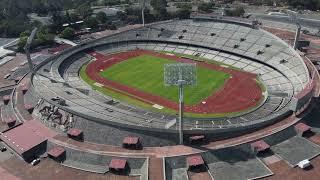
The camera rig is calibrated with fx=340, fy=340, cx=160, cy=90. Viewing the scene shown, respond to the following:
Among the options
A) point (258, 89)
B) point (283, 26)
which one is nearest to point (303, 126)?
point (258, 89)

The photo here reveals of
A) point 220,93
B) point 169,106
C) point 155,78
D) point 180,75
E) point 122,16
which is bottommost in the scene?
point 169,106

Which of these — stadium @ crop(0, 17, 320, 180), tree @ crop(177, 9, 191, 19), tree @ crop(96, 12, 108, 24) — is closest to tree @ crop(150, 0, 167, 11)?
tree @ crop(177, 9, 191, 19)

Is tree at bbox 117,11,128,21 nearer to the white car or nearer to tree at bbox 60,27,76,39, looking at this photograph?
tree at bbox 60,27,76,39

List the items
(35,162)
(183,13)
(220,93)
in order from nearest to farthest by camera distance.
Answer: (35,162), (220,93), (183,13)

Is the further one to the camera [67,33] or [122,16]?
[122,16]

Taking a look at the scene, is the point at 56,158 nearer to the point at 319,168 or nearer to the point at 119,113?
the point at 119,113

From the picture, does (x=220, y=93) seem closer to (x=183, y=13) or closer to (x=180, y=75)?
(x=180, y=75)

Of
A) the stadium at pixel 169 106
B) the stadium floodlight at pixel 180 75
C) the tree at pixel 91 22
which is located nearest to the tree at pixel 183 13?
the stadium at pixel 169 106

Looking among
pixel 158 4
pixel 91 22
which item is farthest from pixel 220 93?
pixel 158 4
